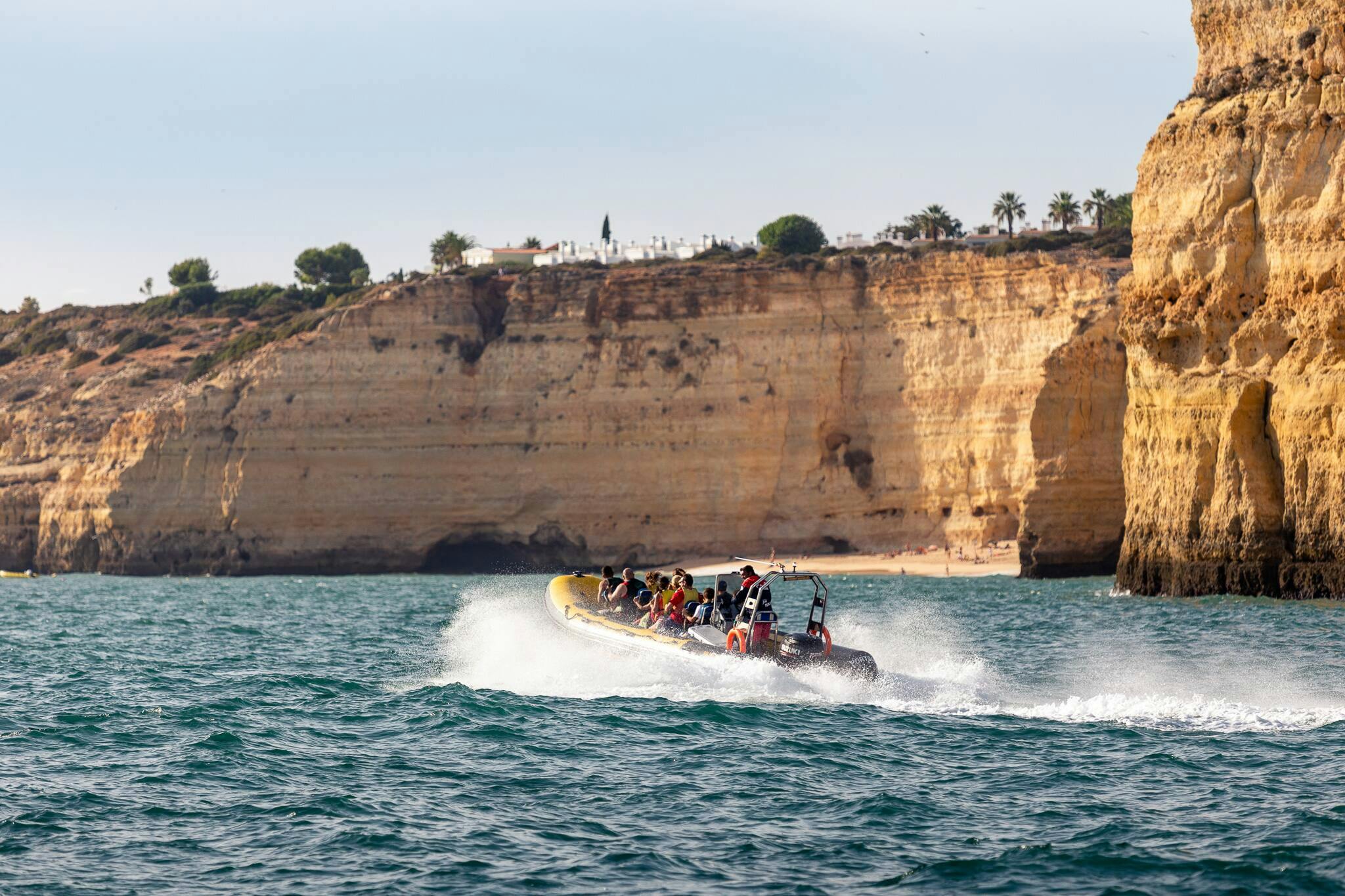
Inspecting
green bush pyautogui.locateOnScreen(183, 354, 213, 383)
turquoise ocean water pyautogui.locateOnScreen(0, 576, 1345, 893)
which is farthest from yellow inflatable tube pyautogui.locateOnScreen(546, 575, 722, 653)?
green bush pyautogui.locateOnScreen(183, 354, 213, 383)

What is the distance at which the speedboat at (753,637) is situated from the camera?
20984 millimetres

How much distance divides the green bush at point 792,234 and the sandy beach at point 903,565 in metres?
27.4

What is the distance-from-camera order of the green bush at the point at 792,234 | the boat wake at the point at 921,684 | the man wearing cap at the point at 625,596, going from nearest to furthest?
the boat wake at the point at 921,684, the man wearing cap at the point at 625,596, the green bush at the point at 792,234

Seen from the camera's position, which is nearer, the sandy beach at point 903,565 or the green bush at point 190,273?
the sandy beach at point 903,565

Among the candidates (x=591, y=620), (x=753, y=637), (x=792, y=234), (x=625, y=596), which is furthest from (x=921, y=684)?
(x=792, y=234)

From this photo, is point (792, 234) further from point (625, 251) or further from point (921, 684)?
point (921, 684)

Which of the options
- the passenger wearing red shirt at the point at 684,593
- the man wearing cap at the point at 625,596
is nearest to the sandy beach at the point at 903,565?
the man wearing cap at the point at 625,596

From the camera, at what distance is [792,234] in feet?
326

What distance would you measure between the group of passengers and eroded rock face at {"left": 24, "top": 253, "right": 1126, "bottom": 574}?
4380 centimetres

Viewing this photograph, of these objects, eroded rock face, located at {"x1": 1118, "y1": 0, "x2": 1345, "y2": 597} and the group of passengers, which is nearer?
the group of passengers

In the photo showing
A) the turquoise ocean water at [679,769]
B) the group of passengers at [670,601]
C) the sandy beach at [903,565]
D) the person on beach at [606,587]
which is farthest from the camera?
the sandy beach at [903,565]

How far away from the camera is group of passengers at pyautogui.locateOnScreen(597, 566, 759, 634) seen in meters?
22.5

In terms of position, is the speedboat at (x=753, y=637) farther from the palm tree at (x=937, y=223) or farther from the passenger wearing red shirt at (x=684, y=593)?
the palm tree at (x=937, y=223)

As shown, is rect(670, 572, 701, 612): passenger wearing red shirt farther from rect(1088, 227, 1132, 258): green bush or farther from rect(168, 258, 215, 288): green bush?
rect(168, 258, 215, 288): green bush
